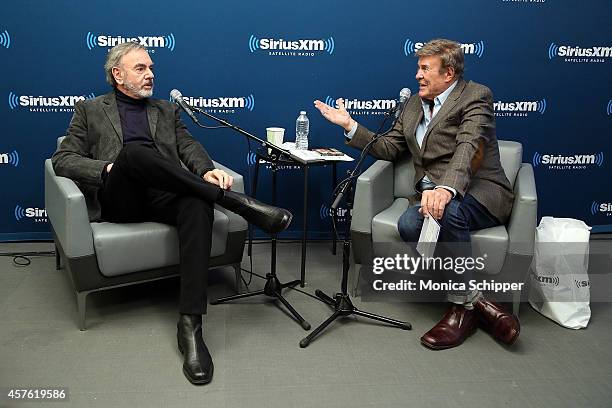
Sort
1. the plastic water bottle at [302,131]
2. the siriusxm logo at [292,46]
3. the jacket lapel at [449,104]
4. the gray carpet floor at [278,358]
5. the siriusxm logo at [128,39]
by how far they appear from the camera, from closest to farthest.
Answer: the gray carpet floor at [278,358], the jacket lapel at [449,104], the plastic water bottle at [302,131], the siriusxm logo at [128,39], the siriusxm logo at [292,46]

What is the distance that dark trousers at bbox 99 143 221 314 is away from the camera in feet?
7.61

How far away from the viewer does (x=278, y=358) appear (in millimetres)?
2324

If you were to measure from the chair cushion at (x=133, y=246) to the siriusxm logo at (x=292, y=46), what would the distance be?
130cm

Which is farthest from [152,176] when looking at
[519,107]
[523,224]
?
[519,107]

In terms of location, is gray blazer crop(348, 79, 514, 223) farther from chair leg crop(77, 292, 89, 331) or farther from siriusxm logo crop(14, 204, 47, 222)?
siriusxm logo crop(14, 204, 47, 222)

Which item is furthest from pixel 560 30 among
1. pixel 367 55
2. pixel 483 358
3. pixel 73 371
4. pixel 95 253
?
pixel 73 371

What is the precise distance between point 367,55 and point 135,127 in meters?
1.38

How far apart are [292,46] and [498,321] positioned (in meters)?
1.84

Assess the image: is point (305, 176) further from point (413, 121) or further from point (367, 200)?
point (413, 121)

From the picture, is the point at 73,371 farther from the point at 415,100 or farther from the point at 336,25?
the point at 336,25

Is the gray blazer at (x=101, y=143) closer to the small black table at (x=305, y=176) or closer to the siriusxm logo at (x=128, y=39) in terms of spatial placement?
the small black table at (x=305, y=176)

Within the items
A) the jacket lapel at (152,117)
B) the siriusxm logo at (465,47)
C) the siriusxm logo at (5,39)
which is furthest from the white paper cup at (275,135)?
the siriusxm logo at (5,39)

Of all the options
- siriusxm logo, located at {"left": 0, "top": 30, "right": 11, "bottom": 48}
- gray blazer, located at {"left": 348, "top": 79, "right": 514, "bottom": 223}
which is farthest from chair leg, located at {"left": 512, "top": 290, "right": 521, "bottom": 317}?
siriusxm logo, located at {"left": 0, "top": 30, "right": 11, "bottom": 48}

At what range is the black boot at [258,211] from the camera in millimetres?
2479
